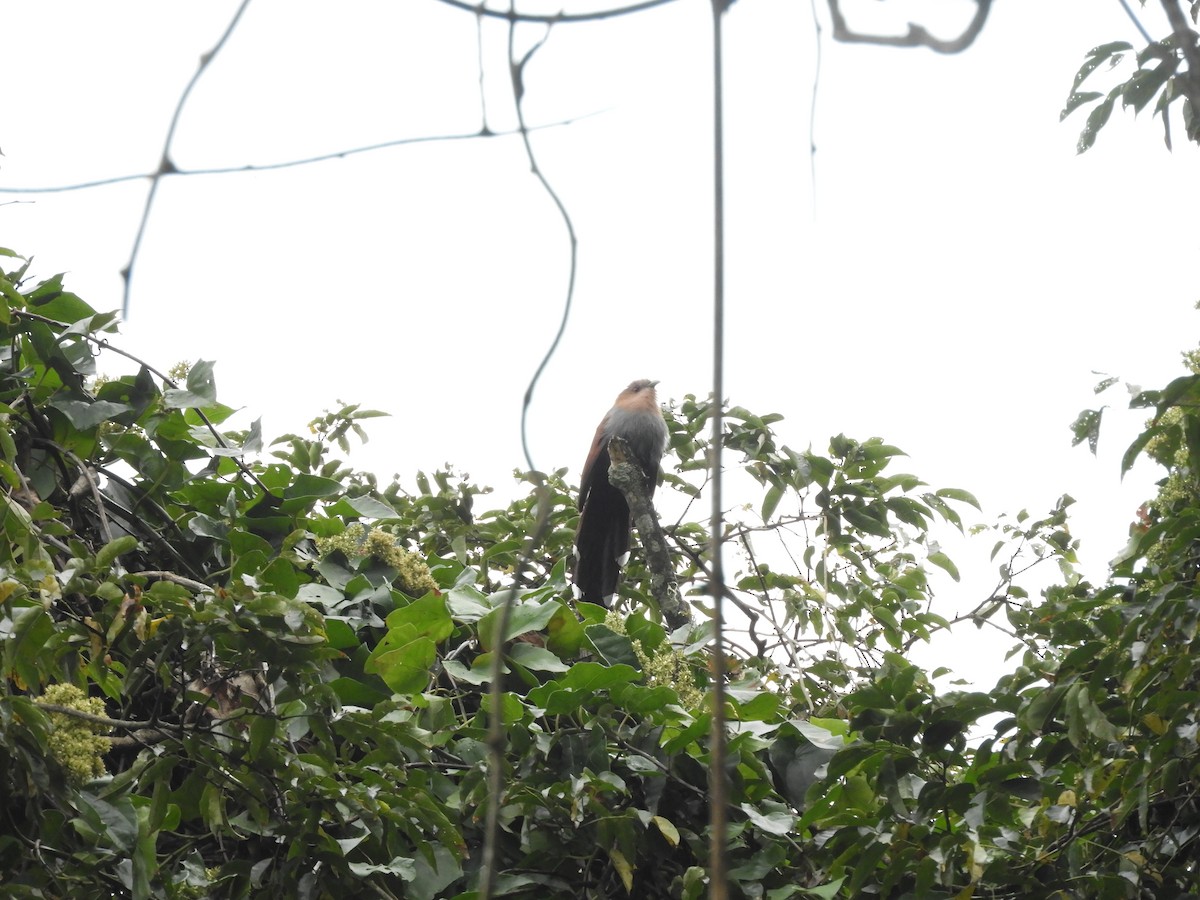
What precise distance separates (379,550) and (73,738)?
4.22 ft

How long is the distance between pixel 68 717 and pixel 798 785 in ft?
5.43

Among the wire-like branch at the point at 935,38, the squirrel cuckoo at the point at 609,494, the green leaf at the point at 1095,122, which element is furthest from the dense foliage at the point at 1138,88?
the squirrel cuckoo at the point at 609,494

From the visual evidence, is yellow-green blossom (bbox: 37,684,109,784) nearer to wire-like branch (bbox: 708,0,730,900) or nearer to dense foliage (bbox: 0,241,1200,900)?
dense foliage (bbox: 0,241,1200,900)

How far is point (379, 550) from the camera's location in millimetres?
3186

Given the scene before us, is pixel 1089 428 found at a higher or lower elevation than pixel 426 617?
higher

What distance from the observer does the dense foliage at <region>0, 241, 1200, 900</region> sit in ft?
6.86

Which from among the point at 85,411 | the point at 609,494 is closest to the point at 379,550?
the point at 85,411

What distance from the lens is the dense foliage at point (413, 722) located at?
2.09 meters

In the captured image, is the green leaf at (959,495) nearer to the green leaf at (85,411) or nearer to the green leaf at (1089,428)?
the green leaf at (1089,428)

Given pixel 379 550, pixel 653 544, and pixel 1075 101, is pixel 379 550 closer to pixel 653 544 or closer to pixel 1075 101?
pixel 653 544

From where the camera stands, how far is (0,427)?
2338mm

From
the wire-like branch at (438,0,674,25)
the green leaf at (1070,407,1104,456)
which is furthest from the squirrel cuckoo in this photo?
the wire-like branch at (438,0,674,25)

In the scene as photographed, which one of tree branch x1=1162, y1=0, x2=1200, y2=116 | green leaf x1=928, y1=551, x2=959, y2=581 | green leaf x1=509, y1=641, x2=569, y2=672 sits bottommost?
tree branch x1=1162, y1=0, x2=1200, y2=116

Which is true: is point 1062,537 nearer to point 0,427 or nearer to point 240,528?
point 240,528
